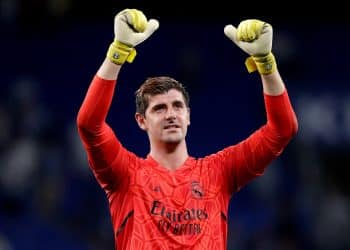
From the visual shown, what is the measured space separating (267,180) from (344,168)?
104 centimetres

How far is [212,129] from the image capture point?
11305 millimetres

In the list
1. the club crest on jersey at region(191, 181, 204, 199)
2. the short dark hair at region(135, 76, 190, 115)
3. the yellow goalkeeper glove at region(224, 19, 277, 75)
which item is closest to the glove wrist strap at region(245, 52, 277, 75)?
the yellow goalkeeper glove at region(224, 19, 277, 75)

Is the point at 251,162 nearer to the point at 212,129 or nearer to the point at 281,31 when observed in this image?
the point at 212,129

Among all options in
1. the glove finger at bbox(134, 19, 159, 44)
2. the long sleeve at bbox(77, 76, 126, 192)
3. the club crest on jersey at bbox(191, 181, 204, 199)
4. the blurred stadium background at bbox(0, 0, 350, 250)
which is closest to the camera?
the long sleeve at bbox(77, 76, 126, 192)

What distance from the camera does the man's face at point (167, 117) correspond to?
5.15 m

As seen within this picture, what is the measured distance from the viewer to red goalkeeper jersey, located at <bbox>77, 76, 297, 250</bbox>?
4973 mm

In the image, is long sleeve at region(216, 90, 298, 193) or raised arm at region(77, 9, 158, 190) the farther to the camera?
long sleeve at region(216, 90, 298, 193)

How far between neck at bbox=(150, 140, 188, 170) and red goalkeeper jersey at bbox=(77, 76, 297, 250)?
0.12 feet

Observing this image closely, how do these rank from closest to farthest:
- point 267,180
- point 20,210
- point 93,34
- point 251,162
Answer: point 251,162 < point 20,210 < point 267,180 < point 93,34

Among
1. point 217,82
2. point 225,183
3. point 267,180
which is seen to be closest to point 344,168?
point 267,180

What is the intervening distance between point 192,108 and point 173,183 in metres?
6.35

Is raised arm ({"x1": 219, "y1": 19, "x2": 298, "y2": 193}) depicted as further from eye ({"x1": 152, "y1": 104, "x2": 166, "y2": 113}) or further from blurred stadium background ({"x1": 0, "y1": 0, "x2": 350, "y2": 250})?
blurred stadium background ({"x1": 0, "y1": 0, "x2": 350, "y2": 250})

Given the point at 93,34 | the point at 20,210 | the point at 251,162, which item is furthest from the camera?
the point at 93,34

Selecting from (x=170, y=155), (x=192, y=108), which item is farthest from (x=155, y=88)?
(x=192, y=108)
